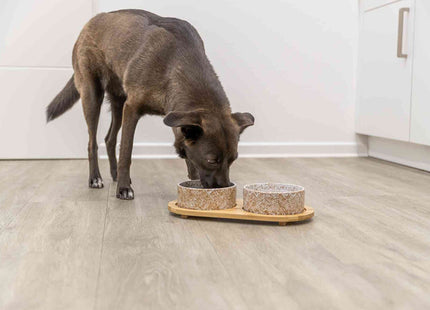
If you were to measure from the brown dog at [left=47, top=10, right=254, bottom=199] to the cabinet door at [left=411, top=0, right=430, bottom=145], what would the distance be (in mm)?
1595

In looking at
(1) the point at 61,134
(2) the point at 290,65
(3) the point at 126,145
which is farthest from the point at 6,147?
(2) the point at 290,65

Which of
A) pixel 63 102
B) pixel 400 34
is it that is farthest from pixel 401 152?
pixel 63 102

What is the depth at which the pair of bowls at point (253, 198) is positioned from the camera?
2025 millimetres

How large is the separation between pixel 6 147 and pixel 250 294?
3234mm

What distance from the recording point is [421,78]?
3.47 meters

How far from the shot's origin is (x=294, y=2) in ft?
14.0

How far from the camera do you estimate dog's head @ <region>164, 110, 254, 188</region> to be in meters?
2.15

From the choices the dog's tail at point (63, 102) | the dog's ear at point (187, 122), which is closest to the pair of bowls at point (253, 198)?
the dog's ear at point (187, 122)

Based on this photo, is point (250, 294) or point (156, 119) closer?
point (250, 294)

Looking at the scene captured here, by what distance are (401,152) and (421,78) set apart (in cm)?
63

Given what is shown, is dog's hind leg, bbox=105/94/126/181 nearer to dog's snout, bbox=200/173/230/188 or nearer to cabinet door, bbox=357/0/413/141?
dog's snout, bbox=200/173/230/188

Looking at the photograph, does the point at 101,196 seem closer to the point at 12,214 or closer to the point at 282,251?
the point at 12,214

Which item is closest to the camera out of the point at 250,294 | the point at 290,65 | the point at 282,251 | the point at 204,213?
the point at 250,294

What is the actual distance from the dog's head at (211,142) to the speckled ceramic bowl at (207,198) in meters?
0.07
